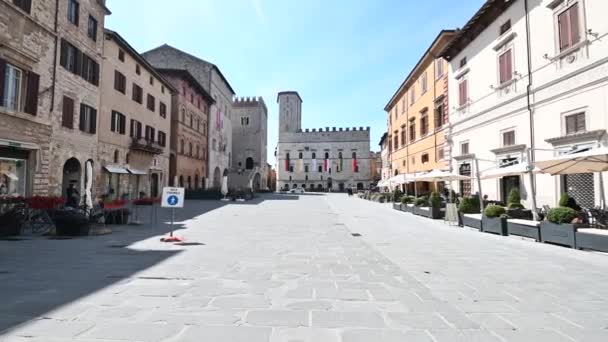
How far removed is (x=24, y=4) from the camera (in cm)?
1278

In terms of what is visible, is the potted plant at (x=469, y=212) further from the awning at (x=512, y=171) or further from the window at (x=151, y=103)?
the window at (x=151, y=103)

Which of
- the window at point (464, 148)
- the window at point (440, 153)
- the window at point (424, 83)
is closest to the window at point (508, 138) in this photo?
the window at point (464, 148)

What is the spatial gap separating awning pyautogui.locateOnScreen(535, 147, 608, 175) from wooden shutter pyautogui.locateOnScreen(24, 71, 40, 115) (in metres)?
18.1

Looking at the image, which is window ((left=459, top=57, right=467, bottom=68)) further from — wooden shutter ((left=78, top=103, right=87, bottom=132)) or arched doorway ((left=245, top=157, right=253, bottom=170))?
arched doorway ((left=245, top=157, right=253, bottom=170))

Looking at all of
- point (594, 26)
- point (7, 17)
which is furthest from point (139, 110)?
point (594, 26)

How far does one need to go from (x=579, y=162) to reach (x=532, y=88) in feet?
17.0

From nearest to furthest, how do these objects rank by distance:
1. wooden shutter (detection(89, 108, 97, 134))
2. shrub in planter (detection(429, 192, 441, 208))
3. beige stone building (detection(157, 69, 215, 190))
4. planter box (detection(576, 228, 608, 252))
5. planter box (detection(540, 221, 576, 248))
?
planter box (detection(576, 228, 608, 252)), planter box (detection(540, 221, 576, 248)), shrub in planter (detection(429, 192, 441, 208)), wooden shutter (detection(89, 108, 97, 134)), beige stone building (detection(157, 69, 215, 190))

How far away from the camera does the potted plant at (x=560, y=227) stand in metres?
7.62

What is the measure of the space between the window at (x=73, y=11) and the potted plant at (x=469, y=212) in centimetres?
1990

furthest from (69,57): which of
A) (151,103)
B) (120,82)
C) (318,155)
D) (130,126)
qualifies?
(318,155)

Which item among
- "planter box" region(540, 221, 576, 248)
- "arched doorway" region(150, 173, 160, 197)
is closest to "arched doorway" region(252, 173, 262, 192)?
"arched doorway" region(150, 173, 160, 197)

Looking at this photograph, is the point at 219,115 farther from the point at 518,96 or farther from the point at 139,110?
the point at 518,96

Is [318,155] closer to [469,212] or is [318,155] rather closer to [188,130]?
[188,130]

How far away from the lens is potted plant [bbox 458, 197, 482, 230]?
11578mm
